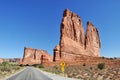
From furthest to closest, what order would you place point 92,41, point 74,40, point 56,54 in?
point 92,41, point 74,40, point 56,54

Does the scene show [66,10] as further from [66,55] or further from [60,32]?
[66,55]

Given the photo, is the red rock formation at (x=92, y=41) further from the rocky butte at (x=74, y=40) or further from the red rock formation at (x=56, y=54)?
the red rock formation at (x=56, y=54)

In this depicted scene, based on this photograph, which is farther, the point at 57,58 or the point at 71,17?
the point at 71,17

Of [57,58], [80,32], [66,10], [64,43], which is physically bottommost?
[57,58]

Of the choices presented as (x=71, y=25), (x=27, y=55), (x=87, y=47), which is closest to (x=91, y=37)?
(x=87, y=47)

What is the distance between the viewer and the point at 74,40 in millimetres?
110562

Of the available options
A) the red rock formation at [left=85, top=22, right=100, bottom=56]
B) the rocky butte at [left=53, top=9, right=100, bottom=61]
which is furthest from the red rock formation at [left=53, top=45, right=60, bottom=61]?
the red rock formation at [left=85, top=22, right=100, bottom=56]

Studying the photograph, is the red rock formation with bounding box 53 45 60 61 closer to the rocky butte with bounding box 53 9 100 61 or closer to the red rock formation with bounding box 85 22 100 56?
the rocky butte with bounding box 53 9 100 61

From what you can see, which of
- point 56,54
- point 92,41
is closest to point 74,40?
point 56,54

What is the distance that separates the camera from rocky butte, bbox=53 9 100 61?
3922 inches

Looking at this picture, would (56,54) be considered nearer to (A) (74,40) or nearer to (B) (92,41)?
(A) (74,40)

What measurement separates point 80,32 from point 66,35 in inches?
652

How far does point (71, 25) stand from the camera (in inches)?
4432

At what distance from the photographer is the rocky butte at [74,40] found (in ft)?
327
